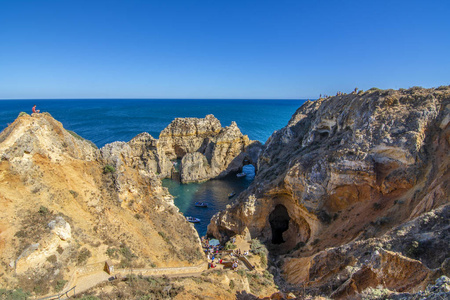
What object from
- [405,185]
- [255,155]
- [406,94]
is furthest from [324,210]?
[255,155]

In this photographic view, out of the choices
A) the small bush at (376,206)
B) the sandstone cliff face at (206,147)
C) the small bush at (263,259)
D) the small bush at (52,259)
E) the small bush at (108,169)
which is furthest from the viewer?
the sandstone cliff face at (206,147)

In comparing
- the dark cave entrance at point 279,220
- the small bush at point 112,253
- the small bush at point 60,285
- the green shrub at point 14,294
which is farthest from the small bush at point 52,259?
the dark cave entrance at point 279,220

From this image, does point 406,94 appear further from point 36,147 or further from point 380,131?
point 36,147

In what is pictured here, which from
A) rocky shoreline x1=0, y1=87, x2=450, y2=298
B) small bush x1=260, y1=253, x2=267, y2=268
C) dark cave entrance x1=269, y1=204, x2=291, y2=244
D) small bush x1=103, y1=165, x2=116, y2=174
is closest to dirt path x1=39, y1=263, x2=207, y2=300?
rocky shoreline x1=0, y1=87, x2=450, y2=298

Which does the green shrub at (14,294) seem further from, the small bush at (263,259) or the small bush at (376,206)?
the small bush at (376,206)

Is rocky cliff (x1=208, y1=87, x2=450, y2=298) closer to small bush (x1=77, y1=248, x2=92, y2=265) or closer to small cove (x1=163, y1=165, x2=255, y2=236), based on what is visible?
small cove (x1=163, y1=165, x2=255, y2=236)

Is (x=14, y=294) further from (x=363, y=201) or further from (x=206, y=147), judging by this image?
(x=206, y=147)

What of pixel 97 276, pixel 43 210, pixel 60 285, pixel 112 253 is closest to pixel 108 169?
pixel 43 210
